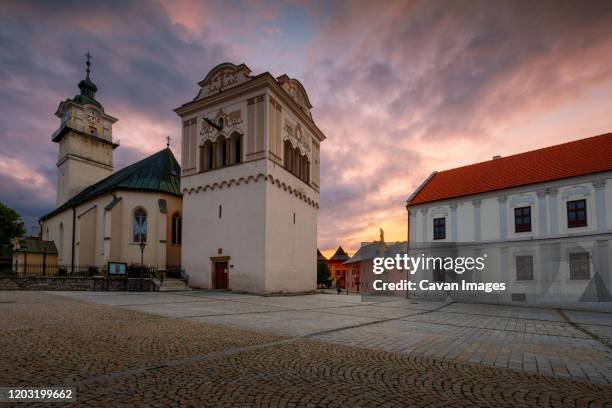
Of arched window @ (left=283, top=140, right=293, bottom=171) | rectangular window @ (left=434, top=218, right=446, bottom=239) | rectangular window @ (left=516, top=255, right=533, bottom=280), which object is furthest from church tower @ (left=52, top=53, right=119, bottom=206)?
rectangular window @ (left=516, top=255, right=533, bottom=280)

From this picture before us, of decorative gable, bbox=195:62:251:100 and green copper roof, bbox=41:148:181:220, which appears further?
green copper roof, bbox=41:148:181:220

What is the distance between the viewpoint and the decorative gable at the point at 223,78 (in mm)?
24031

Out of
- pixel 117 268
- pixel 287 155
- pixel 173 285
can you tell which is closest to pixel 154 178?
pixel 117 268

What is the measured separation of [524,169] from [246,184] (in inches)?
722

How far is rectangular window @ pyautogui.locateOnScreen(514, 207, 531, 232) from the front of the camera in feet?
74.2

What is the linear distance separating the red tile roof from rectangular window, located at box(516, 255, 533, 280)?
4597 millimetres

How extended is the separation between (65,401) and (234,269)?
18.9m

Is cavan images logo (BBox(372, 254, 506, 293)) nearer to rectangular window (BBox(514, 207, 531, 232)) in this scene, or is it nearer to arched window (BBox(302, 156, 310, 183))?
rectangular window (BBox(514, 207, 531, 232))

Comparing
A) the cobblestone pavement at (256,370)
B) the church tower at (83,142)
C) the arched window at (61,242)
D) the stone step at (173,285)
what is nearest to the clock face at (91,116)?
the church tower at (83,142)

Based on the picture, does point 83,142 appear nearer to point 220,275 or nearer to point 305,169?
point 305,169

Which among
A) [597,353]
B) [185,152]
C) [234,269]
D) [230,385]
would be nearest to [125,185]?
[185,152]

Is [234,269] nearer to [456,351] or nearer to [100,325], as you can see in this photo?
[100,325]

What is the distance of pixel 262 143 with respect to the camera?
2252 centimetres

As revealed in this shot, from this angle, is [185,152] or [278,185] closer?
[278,185]
